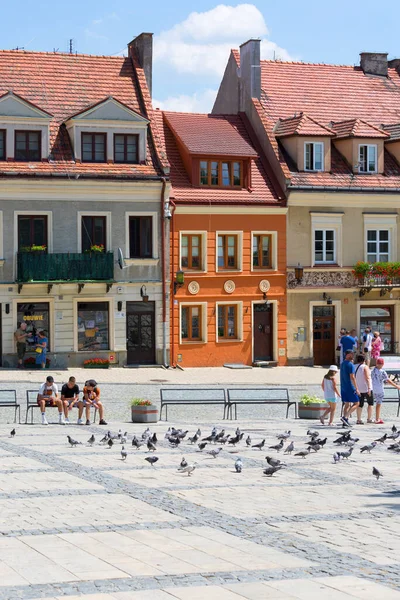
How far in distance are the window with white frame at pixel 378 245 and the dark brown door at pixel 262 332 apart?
488 cm

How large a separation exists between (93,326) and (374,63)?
62.2ft

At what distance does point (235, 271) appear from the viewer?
44.9m

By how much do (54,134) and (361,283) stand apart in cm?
1317

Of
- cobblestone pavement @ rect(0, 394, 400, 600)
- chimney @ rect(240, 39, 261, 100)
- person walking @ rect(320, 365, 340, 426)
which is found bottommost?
cobblestone pavement @ rect(0, 394, 400, 600)

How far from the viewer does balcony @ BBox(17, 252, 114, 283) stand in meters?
41.2

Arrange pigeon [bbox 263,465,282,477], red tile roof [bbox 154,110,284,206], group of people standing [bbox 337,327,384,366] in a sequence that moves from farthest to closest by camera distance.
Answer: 1. red tile roof [bbox 154,110,284,206]
2. group of people standing [bbox 337,327,384,366]
3. pigeon [bbox 263,465,282,477]

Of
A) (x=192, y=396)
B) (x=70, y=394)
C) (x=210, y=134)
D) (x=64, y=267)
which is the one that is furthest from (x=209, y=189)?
(x=70, y=394)

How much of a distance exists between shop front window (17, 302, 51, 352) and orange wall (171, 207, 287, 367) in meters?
4.76

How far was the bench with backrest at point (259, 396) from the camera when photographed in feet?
98.4

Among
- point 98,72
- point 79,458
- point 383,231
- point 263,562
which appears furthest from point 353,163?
point 263,562

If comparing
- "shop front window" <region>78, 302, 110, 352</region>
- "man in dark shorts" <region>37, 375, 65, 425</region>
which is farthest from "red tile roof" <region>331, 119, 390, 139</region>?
"man in dark shorts" <region>37, 375, 65, 425</region>

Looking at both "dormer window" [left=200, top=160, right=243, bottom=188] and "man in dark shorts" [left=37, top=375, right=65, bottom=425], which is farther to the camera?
"dormer window" [left=200, top=160, right=243, bottom=188]

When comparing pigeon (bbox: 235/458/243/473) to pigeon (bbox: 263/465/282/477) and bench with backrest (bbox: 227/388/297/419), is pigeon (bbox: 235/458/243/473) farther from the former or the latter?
bench with backrest (bbox: 227/388/297/419)

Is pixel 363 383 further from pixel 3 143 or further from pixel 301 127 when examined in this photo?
pixel 301 127
